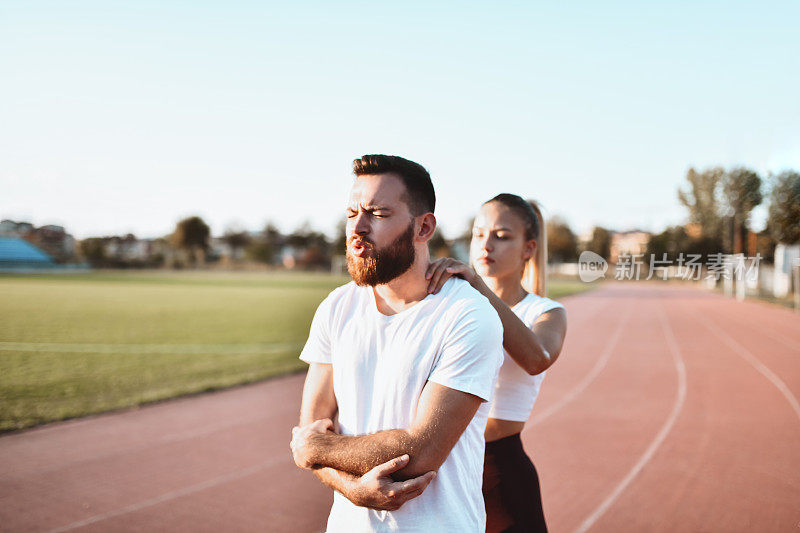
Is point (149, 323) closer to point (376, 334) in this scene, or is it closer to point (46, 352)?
point (46, 352)

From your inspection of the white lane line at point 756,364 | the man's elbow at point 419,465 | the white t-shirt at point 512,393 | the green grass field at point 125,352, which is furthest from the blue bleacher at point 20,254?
the man's elbow at point 419,465

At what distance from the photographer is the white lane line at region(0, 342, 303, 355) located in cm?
1275

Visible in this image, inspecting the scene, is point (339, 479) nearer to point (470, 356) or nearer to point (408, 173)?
point (470, 356)

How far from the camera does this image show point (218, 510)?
4.70 metres

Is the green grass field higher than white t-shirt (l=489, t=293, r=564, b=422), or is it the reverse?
white t-shirt (l=489, t=293, r=564, b=422)

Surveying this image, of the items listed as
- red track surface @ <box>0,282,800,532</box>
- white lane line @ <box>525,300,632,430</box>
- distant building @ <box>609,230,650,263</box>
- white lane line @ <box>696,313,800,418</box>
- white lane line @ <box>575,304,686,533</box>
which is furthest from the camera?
distant building @ <box>609,230,650,263</box>

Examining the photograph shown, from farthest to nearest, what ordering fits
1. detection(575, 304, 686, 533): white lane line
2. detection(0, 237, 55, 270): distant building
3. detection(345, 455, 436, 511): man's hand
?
1. detection(0, 237, 55, 270): distant building
2. detection(575, 304, 686, 533): white lane line
3. detection(345, 455, 436, 511): man's hand

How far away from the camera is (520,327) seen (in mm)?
2033

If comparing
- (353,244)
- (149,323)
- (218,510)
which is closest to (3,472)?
(218,510)

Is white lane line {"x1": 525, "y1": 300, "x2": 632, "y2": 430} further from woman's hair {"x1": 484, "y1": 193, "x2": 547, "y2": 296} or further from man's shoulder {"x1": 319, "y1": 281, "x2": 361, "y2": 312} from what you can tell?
man's shoulder {"x1": 319, "y1": 281, "x2": 361, "y2": 312}

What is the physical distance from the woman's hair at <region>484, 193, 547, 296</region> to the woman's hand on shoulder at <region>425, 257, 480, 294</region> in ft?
2.65

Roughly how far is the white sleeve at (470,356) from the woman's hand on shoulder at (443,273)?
0.16 metres

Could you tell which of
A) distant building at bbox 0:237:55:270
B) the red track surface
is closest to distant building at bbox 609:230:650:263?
distant building at bbox 0:237:55:270

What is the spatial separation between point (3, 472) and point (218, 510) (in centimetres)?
228
